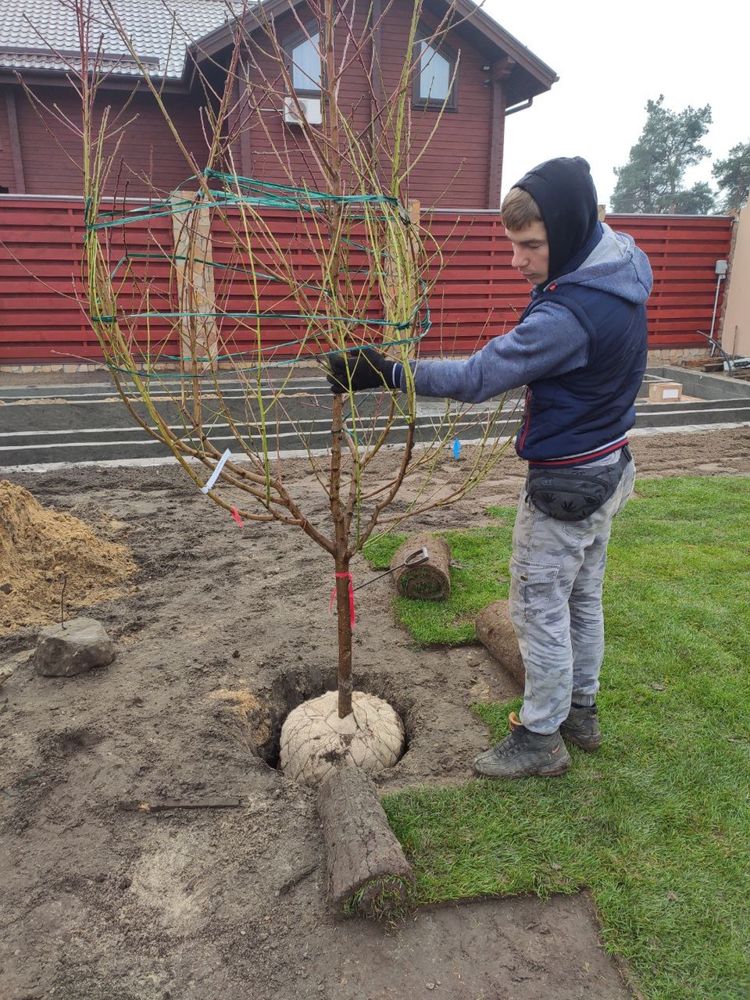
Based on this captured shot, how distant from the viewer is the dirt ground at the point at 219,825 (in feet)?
6.90

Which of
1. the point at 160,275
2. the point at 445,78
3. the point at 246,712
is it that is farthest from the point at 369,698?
the point at 445,78

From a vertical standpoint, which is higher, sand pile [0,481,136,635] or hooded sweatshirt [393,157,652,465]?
hooded sweatshirt [393,157,652,465]

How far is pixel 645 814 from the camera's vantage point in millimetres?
2650

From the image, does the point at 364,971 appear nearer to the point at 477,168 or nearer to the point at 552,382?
the point at 552,382

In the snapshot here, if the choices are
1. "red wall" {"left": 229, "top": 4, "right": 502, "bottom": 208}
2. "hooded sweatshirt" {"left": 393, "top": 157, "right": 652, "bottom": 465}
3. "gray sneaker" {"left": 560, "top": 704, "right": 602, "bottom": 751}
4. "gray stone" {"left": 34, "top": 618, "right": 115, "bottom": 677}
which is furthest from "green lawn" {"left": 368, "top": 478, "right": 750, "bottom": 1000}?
"red wall" {"left": 229, "top": 4, "right": 502, "bottom": 208}

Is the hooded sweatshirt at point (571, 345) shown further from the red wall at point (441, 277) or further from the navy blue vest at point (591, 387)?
the red wall at point (441, 277)

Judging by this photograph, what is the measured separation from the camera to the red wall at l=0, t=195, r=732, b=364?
11406 millimetres

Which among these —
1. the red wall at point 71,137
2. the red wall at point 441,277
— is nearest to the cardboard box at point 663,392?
the red wall at point 441,277

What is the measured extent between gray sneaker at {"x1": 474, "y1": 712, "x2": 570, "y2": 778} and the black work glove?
Result: 5.00 ft

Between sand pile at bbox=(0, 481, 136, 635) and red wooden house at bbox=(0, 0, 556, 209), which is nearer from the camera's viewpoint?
sand pile at bbox=(0, 481, 136, 635)

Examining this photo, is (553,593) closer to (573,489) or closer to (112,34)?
(573,489)

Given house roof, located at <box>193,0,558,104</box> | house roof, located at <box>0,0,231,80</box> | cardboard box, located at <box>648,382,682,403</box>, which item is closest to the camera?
cardboard box, located at <box>648,382,682,403</box>

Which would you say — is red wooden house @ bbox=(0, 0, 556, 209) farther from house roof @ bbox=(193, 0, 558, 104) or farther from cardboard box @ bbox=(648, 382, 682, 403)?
cardboard box @ bbox=(648, 382, 682, 403)

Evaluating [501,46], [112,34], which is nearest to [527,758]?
[501,46]
